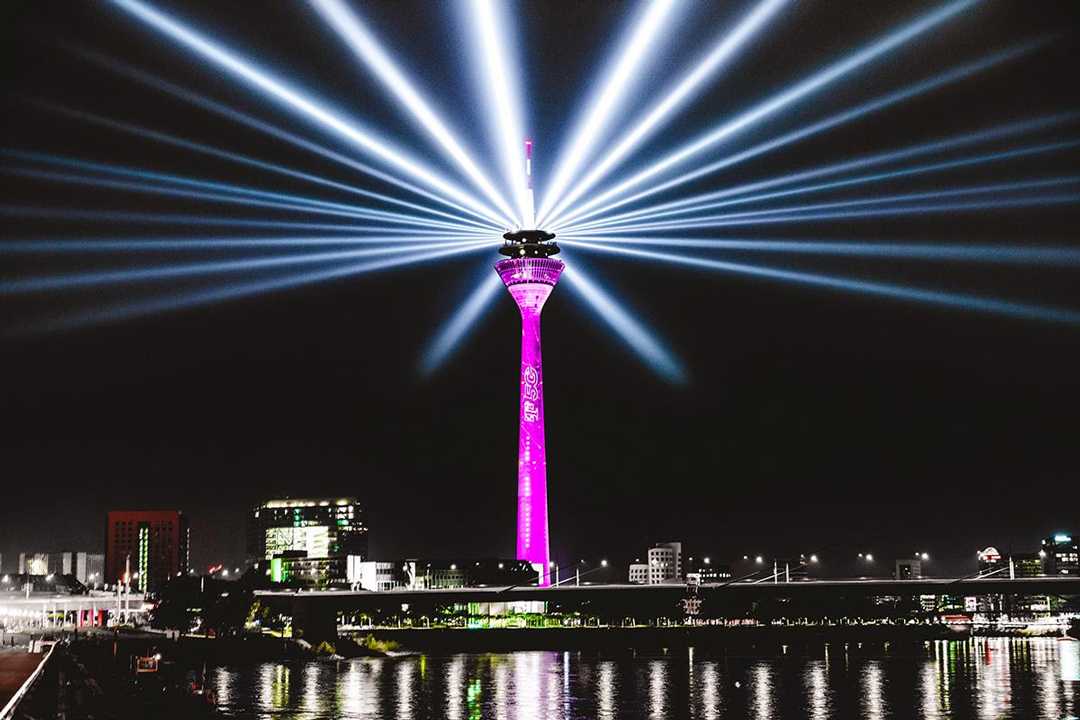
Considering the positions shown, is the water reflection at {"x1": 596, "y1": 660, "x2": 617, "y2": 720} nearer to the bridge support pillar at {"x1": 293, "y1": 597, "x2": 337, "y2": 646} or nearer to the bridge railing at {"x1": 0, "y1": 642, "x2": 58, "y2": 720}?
the bridge railing at {"x1": 0, "y1": 642, "x2": 58, "y2": 720}

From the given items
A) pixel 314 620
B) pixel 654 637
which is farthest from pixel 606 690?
pixel 654 637

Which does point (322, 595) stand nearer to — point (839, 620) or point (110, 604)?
point (110, 604)

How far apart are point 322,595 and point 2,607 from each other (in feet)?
131

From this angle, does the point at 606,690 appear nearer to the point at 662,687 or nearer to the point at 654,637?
the point at 662,687

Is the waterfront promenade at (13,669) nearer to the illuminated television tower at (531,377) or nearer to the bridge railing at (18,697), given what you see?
the bridge railing at (18,697)

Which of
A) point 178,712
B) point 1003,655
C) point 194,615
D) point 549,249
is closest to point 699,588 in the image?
point 1003,655

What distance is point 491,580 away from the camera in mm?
196375

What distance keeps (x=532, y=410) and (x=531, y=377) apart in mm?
4880

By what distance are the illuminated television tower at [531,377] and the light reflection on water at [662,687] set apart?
68.6 m

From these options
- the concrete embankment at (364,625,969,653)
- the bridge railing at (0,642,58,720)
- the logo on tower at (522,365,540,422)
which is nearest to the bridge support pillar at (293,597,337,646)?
the concrete embankment at (364,625,969,653)

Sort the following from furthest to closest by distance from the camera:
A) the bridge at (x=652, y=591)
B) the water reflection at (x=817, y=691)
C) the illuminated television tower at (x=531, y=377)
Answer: the illuminated television tower at (x=531, y=377) < the bridge at (x=652, y=591) < the water reflection at (x=817, y=691)

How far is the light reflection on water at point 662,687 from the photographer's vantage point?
6694 cm

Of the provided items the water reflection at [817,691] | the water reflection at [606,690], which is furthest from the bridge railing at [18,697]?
the water reflection at [817,691]

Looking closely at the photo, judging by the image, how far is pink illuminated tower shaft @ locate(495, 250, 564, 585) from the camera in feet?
609
